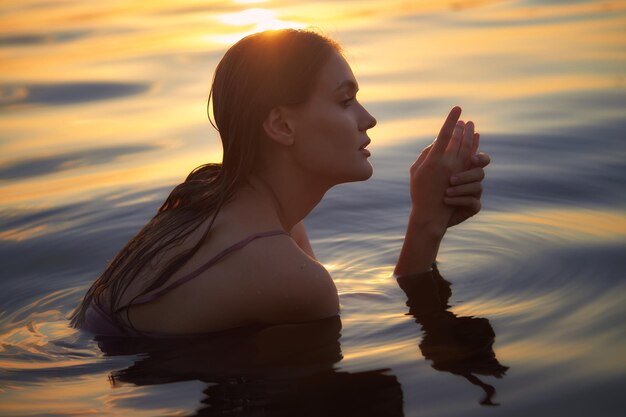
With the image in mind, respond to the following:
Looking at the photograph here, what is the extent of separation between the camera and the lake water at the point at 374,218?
9.89ft

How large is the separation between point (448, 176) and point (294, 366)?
1.22 m

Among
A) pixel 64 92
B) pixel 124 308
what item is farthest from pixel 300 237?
pixel 64 92

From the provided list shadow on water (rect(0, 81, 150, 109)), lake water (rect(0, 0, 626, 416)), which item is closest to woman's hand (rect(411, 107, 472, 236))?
lake water (rect(0, 0, 626, 416))

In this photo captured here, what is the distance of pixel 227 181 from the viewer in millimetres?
3465

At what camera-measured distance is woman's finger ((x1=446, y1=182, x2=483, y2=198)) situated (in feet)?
Answer: 13.2

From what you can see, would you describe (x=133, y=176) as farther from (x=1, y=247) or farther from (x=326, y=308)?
(x=326, y=308)

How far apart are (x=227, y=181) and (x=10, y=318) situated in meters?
1.12

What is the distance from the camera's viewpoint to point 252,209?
3.42m

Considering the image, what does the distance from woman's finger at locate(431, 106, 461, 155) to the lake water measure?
0.50 m

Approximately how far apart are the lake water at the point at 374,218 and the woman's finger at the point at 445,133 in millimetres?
501

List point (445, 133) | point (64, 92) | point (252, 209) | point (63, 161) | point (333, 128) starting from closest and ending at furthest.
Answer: point (252, 209) < point (333, 128) < point (445, 133) < point (63, 161) < point (64, 92)

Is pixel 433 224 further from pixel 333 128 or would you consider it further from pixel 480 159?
pixel 333 128

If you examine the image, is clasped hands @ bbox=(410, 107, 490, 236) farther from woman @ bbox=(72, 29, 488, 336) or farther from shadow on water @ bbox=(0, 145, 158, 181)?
shadow on water @ bbox=(0, 145, 158, 181)

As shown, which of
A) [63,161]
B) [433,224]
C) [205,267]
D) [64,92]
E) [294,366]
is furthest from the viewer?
[64,92]
